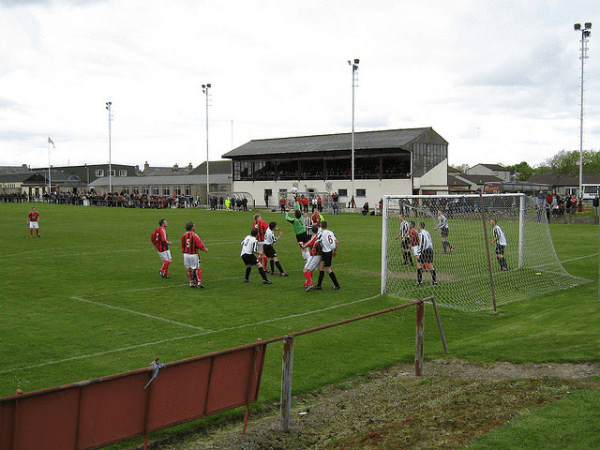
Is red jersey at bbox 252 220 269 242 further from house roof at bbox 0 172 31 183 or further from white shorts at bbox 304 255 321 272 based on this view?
house roof at bbox 0 172 31 183

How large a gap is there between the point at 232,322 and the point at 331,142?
66.2 meters

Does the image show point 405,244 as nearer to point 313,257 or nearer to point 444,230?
point 444,230

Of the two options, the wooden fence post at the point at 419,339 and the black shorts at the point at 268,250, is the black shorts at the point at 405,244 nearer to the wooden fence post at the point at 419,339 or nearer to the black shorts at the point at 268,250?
the black shorts at the point at 268,250

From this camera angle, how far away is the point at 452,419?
7344mm

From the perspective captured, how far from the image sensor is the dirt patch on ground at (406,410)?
7.04 meters

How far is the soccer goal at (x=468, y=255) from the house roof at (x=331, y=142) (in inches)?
1791

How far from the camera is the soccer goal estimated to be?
17.1 m

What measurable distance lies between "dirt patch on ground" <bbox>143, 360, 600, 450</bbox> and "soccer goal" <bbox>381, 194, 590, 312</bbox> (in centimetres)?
541

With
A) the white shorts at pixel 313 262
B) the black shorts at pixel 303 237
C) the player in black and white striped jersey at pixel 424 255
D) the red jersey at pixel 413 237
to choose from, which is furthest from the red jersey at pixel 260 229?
the player in black and white striped jersey at pixel 424 255

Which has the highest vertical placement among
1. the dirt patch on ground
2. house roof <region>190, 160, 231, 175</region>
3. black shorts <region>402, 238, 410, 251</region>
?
house roof <region>190, 160, 231, 175</region>

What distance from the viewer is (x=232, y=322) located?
533 inches

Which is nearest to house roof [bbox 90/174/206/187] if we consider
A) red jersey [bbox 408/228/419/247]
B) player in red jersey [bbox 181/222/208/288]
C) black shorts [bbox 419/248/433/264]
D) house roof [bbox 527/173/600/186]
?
house roof [bbox 527/173/600/186]

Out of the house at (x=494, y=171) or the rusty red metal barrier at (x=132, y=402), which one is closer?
the rusty red metal barrier at (x=132, y=402)

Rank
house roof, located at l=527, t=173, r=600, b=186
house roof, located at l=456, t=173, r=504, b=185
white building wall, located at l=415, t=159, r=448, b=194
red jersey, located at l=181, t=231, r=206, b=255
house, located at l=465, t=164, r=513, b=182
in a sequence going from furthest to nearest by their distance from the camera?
house, located at l=465, t=164, r=513, b=182 < house roof, located at l=456, t=173, r=504, b=185 < house roof, located at l=527, t=173, r=600, b=186 < white building wall, located at l=415, t=159, r=448, b=194 < red jersey, located at l=181, t=231, r=206, b=255
